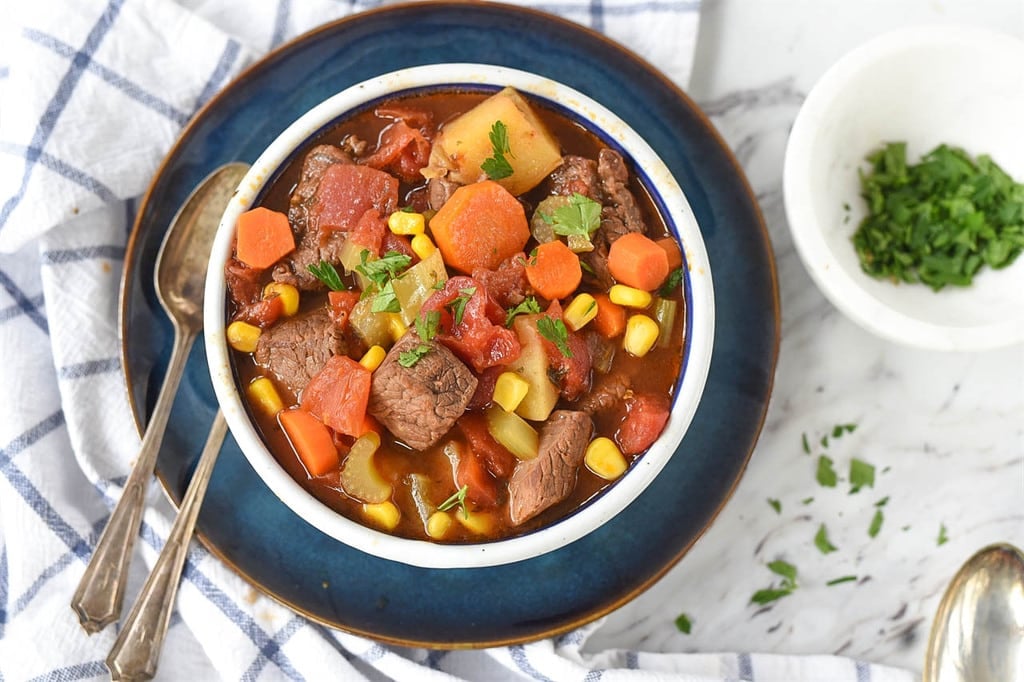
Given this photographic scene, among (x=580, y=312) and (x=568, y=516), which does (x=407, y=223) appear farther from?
(x=568, y=516)

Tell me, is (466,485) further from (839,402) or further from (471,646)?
(839,402)

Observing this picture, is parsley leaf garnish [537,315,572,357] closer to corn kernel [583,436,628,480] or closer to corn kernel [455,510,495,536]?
corn kernel [583,436,628,480]

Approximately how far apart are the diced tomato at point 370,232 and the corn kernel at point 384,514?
2.70 feet

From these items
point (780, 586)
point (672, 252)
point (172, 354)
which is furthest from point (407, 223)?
point (780, 586)

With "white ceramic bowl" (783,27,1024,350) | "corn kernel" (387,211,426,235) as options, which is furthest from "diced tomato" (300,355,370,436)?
"white ceramic bowl" (783,27,1024,350)

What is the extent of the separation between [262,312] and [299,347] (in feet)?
0.60

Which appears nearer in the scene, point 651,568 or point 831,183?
point 651,568

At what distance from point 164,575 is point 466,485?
1292 mm

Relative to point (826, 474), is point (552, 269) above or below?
above

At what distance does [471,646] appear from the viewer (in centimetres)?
331

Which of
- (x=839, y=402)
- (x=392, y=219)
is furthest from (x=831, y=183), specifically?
(x=392, y=219)

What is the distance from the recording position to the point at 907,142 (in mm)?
3830

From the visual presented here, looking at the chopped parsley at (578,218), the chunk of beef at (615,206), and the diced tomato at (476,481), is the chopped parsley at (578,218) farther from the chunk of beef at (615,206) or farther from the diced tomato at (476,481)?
the diced tomato at (476,481)

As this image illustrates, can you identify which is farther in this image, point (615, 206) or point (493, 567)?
point (493, 567)
